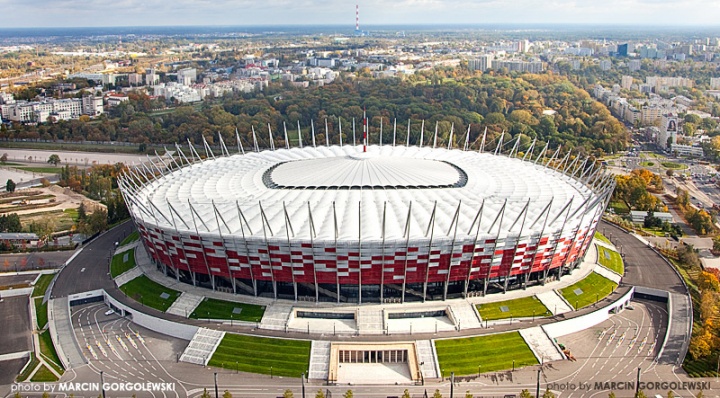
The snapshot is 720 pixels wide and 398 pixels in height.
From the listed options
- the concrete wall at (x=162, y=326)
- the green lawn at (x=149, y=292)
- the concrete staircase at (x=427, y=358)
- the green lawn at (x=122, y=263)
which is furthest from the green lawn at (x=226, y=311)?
the concrete staircase at (x=427, y=358)

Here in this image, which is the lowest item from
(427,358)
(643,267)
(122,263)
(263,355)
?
(263,355)

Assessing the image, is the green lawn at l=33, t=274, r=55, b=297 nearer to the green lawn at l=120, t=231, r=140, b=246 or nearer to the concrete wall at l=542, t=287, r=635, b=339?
the green lawn at l=120, t=231, r=140, b=246

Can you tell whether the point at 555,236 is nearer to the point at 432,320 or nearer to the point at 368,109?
the point at 432,320

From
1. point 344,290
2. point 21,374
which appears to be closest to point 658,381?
point 344,290

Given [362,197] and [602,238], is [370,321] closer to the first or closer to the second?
[362,197]

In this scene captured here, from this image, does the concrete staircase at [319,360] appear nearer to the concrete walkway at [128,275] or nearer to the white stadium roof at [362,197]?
the white stadium roof at [362,197]

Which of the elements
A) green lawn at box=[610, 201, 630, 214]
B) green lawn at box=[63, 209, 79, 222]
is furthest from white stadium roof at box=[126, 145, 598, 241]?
green lawn at box=[63, 209, 79, 222]

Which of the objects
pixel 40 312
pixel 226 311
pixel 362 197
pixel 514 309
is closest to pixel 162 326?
pixel 226 311
